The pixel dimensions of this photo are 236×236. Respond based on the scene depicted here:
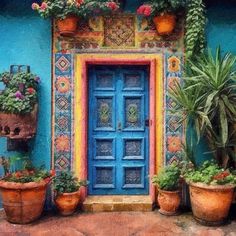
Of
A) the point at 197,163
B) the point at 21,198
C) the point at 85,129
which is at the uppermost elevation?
the point at 85,129

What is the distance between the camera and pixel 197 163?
5918 millimetres

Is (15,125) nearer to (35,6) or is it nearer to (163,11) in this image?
(35,6)

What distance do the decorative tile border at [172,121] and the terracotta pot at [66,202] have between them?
1.42m

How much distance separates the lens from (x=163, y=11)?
5.52 meters

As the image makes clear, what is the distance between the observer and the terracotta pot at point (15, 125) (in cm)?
534

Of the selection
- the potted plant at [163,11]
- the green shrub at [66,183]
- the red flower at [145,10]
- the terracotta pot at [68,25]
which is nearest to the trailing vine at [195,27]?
the potted plant at [163,11]

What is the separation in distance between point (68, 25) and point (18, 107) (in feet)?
4.35

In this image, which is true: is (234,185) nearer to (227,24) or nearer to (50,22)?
(227,24)

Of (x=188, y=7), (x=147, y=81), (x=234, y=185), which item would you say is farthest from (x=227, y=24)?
(x=234, y=185)

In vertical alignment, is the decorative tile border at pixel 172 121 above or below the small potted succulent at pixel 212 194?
above

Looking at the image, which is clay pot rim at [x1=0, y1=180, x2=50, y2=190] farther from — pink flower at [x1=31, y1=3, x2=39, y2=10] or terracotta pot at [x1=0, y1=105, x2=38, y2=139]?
pink flower at [x1=31, y1=3, x2=39, y2=10]

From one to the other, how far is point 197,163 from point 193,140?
1.11 ft

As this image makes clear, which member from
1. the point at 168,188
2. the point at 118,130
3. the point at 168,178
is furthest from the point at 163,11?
the point at 168,188

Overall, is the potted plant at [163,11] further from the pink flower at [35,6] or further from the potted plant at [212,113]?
the pink flower at [35,6]
